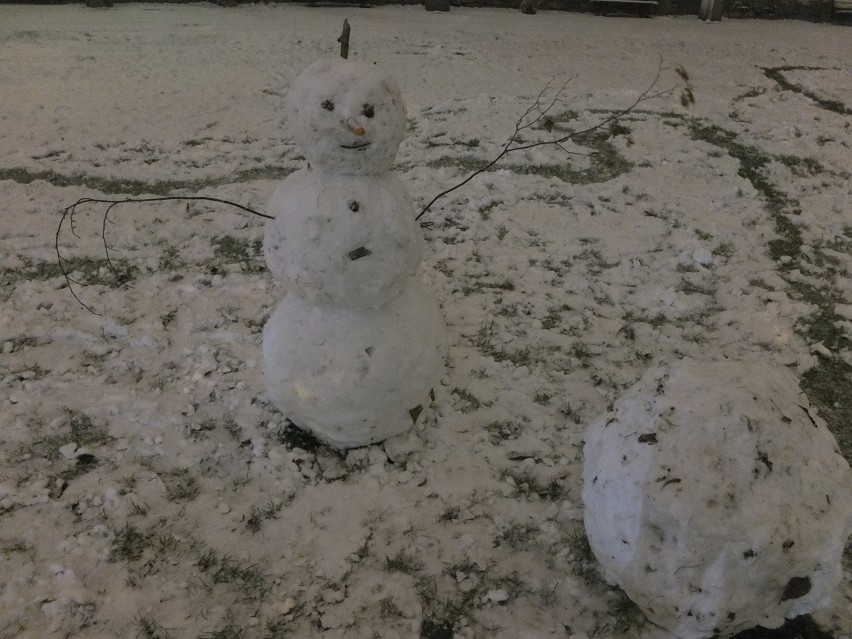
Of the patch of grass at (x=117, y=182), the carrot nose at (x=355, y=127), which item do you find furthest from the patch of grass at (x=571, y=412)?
the patch of grass at (x=117, y=182)

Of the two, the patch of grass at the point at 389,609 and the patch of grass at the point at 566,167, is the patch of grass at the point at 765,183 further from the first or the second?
the patch of grass at the point at 389,609

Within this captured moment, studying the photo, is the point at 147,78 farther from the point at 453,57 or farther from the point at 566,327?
the point at 566,327

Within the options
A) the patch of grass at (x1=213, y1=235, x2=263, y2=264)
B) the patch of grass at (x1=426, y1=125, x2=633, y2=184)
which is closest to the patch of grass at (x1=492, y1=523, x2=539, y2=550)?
the patch of grass at (x1=213, y1=235, x2=263, y2=264)

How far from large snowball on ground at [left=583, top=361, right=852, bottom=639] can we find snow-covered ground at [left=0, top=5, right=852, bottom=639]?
26 centimetres

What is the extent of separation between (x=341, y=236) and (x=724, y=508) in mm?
1210

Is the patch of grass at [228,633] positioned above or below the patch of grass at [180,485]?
below

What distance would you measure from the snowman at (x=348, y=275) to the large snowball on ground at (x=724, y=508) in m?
0.75

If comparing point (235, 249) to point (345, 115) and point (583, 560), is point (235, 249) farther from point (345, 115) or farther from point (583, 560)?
point (583, 560)

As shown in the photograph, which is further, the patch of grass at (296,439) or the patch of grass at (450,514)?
the patch of grass at (296,439)

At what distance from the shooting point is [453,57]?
640 centimetres

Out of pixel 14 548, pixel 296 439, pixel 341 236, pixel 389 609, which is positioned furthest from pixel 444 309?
pixel 14 548

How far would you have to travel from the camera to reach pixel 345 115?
1.73 metres

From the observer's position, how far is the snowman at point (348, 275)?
1.77 metres

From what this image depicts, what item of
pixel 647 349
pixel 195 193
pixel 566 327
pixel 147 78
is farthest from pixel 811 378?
pixel 147 78
